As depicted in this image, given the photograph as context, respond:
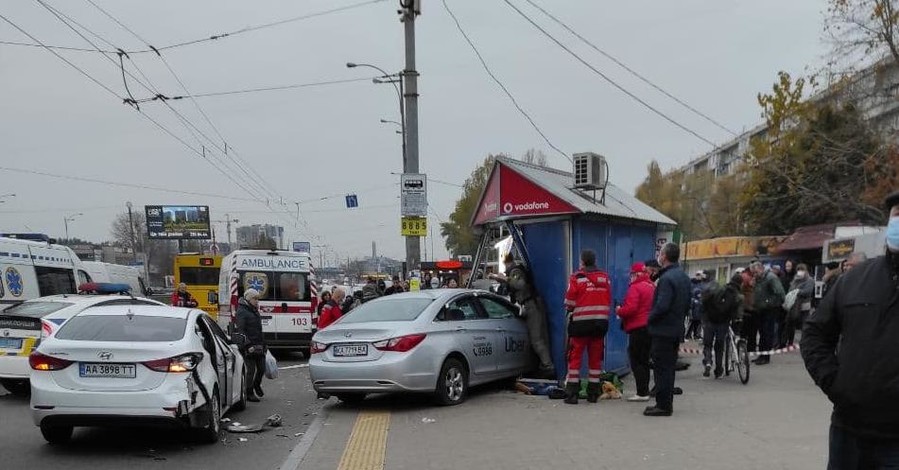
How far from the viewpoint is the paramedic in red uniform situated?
948 centimetres

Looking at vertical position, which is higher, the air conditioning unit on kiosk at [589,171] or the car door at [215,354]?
the air conditioning unit on kiosk at [589,171]

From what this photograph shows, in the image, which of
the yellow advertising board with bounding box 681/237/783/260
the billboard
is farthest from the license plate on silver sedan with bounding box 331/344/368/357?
the billboard

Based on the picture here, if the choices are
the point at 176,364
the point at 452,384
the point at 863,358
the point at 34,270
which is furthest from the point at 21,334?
the point at 863,358

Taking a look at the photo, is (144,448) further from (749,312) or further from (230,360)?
(749,312)

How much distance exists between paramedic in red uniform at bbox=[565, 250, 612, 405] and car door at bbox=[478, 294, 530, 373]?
1310 mm

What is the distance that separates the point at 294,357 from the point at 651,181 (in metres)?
58.7

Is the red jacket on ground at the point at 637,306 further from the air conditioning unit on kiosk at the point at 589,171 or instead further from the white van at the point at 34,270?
the white van at the point at 34,270

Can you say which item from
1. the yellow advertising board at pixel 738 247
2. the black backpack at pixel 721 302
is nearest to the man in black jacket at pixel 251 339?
the black backpack at pixel 721 302

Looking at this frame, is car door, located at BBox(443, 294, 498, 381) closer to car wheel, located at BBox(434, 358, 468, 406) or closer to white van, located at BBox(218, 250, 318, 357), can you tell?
car wheel, located at BBox(434, 358, 468, 406)

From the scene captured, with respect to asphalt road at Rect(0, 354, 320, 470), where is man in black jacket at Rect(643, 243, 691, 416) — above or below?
above

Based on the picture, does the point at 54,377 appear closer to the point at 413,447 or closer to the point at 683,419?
the point at 413,447

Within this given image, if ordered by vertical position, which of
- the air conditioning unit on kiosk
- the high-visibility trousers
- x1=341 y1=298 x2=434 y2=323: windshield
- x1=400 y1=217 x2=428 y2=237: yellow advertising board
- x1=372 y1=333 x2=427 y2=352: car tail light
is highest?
the air conditioning unit on kiosk

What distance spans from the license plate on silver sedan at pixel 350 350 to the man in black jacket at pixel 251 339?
1864 mm

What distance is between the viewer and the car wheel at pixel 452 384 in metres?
9.36
